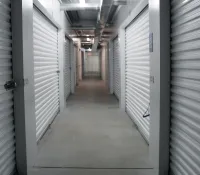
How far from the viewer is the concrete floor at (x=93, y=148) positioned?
3.75m

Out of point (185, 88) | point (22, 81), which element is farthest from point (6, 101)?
point (185, 88)

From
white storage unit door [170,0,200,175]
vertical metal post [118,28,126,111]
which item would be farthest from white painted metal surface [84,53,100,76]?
white storage unit door [170,0,200,175]

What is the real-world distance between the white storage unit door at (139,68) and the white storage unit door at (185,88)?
1653 mm

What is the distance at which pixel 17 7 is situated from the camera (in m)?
3.36

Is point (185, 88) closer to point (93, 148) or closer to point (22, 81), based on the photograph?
point (22, 81)

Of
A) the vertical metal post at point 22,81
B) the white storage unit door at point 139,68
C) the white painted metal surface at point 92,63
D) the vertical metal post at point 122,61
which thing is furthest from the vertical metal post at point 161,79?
the white painted metal surface at point 92,63

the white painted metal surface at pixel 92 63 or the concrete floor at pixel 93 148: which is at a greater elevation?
the white painted metal surface at pixel 92 63

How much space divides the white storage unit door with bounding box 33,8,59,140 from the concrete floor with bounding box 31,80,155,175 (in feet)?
1.14

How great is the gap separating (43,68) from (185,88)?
3.58 metres

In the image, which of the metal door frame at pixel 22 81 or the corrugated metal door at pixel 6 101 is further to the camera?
the metal door frame at pixel 22 81

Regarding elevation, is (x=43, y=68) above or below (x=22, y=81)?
above

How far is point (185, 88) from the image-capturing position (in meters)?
2.89

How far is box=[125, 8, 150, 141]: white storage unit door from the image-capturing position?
5066 mm

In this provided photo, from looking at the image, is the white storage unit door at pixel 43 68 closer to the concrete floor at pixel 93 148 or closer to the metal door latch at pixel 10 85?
the concrete floor at pixel 93 148
